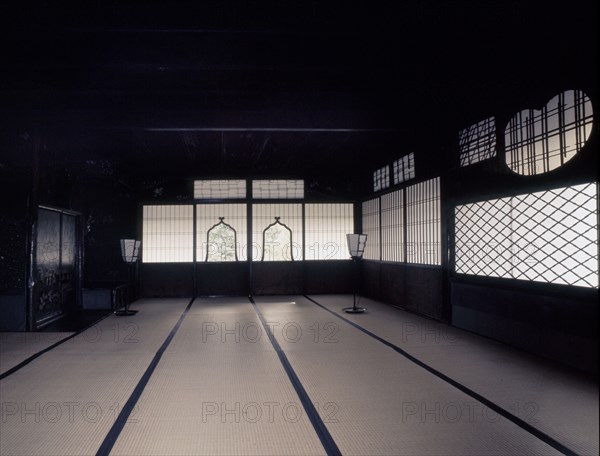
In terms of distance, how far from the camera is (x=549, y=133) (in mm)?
3293

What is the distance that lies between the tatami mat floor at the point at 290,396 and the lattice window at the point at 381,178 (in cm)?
324

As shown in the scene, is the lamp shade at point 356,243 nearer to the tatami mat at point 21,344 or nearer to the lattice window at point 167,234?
the lattice window at point 167,234

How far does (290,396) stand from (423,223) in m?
3.60

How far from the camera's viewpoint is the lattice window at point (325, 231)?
8.19 meters

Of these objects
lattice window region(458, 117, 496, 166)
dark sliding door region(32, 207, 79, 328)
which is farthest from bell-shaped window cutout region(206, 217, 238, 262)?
lattice window region(458, 117, 496, 166)

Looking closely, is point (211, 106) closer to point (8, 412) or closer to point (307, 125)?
point (307, 125)

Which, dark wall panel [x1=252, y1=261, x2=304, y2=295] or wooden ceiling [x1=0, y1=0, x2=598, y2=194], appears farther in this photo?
dark wall panel [x1=252, y1=261, x2=304, y2=295]

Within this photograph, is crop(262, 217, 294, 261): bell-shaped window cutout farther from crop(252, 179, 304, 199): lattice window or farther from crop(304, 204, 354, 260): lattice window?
crop(252, 179, 304, 199): lattice window

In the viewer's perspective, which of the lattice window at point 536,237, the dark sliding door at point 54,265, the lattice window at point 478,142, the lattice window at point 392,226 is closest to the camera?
the lattice window at point 536,237

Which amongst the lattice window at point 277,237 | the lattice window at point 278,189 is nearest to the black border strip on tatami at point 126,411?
the lattice window at point 277,237

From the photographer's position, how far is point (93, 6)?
8.16 feet

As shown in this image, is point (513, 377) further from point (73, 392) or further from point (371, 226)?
point (371, 226)

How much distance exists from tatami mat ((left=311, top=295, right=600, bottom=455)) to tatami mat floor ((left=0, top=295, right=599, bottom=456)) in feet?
0.04

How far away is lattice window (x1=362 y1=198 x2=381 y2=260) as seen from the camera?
7.35 meters
